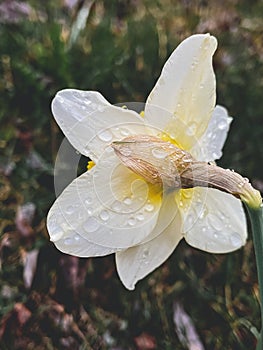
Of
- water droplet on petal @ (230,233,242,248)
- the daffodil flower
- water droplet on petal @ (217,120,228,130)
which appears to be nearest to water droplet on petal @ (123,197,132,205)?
the daffodil flower

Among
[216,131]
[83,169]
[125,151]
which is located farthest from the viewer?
[83,169]

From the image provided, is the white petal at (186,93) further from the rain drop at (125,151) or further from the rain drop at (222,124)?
the rain drop at (222,124)

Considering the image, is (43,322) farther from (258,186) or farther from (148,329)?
(258,186)

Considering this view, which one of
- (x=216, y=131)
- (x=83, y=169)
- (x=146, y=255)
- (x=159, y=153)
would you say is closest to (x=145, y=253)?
(x=146, y=255)

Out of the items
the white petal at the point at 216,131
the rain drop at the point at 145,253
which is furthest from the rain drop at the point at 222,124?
the rain drop at the point at 145,253

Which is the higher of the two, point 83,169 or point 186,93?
point 186,93

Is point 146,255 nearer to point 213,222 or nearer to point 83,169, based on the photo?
point 213,222

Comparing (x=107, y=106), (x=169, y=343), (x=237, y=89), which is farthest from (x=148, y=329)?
(x=237, y=89)

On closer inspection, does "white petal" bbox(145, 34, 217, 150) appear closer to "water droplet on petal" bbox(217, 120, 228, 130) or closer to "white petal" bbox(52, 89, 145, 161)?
"white petal" bbox(52, 89, 145, 161)
